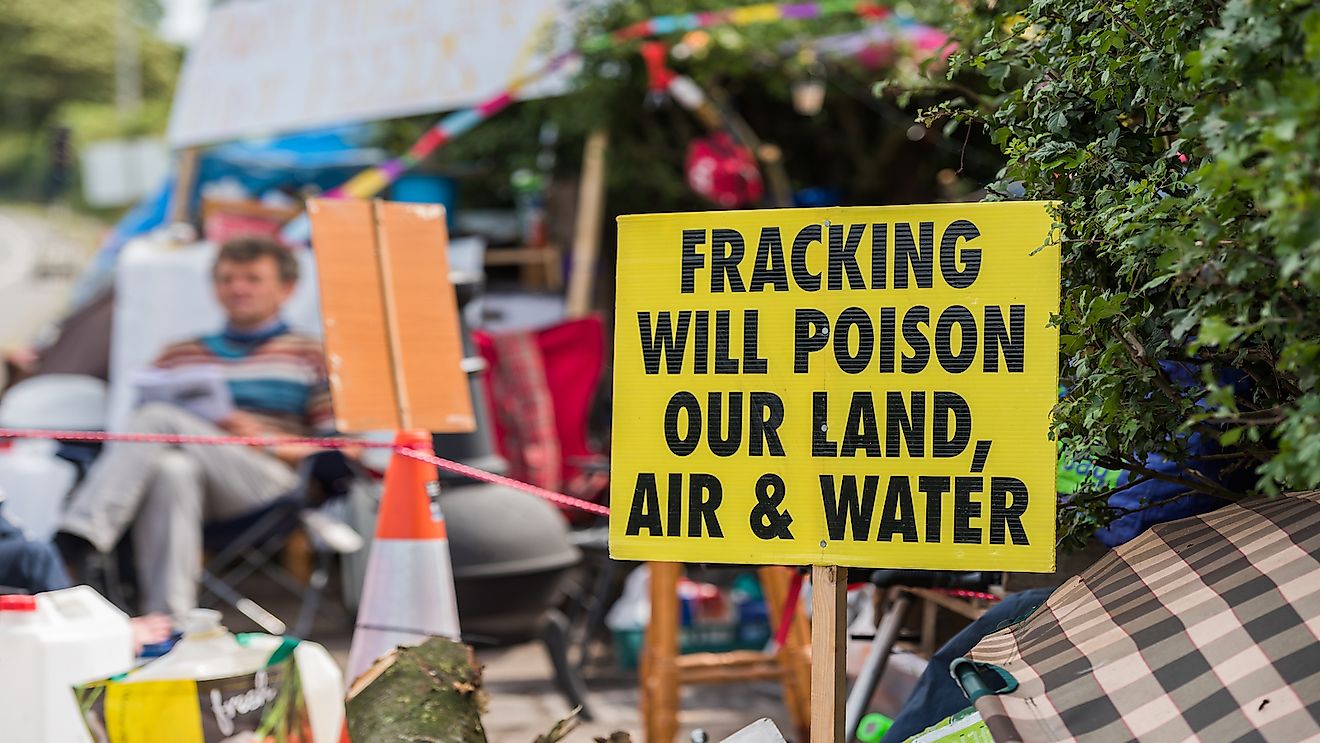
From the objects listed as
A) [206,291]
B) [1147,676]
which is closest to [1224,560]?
[1147,676]

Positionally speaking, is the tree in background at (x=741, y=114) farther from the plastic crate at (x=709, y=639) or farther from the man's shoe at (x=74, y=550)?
the man's shoe at (x=74, y=550)

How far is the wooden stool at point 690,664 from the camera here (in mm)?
4133

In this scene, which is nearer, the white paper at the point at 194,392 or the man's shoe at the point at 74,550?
the man's shoe at the point at 74,550

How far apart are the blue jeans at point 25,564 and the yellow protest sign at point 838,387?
7.46 feet

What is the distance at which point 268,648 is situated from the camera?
10.6 feet

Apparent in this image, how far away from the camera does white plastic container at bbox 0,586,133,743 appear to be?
3213 mm

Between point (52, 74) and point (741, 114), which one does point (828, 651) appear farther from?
point (52, 74)

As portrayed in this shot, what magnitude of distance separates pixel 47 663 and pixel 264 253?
4.61m

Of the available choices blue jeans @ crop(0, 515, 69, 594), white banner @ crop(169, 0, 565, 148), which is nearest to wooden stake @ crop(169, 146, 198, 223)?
white banner @ crop(169, 0, 565, 148)

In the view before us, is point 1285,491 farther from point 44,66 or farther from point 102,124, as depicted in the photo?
point 44,66

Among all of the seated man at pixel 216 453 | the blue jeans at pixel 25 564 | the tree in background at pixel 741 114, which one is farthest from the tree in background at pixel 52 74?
the blue jeans at pixel 25 564

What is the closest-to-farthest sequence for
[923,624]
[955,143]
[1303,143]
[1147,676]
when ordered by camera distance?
[1303,143]
[1147,676]
[923,624]
[955,143]

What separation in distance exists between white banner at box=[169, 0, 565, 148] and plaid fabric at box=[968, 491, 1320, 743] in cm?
639

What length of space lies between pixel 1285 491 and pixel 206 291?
6.27m
